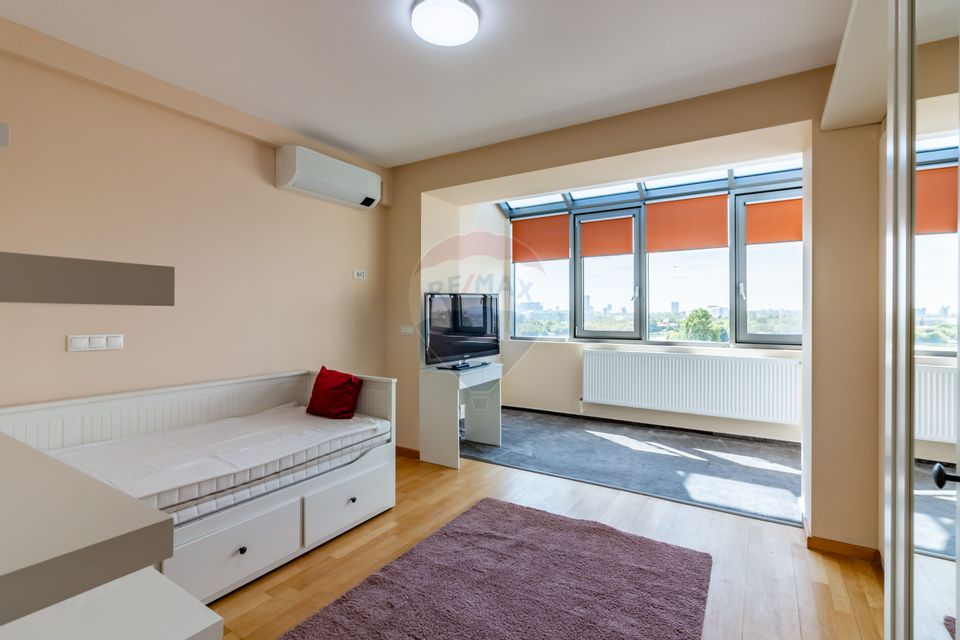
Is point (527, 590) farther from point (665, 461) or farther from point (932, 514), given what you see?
point (665, 461)

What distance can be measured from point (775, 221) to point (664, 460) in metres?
2.60

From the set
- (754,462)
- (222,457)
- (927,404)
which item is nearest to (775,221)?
(754,462)

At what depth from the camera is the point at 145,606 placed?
2.72ft

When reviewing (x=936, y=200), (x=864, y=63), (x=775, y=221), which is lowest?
(x=936, y=200)

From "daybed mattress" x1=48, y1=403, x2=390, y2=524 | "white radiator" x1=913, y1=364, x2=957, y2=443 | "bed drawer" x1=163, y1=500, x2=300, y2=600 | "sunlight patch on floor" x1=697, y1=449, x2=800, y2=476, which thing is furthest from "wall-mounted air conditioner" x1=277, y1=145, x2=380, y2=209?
"sunlight patch on floor" x1=697, y1=449, x2=800, y2=476

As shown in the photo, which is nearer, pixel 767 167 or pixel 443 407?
pixel 443 407

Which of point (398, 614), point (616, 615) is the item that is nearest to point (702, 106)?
point (616, 615)

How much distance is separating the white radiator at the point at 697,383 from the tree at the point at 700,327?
343mm

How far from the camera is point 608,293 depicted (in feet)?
17.8

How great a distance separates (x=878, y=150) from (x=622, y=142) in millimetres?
1372

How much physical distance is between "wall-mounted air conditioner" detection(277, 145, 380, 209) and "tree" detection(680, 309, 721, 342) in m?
3.45

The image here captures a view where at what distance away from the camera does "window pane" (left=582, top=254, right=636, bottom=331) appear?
17.4ft

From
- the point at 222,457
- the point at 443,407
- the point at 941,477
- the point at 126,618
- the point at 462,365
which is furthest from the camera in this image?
the point at 462,365

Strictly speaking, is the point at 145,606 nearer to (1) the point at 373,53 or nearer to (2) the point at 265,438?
(2) the point at 265,438
